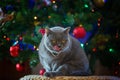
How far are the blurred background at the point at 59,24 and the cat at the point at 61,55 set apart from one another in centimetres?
9

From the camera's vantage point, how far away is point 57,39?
1.31 m

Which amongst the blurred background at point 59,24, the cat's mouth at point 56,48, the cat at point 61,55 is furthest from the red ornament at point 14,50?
the cat's mouth at point 56,48

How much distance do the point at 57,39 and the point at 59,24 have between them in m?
0.24

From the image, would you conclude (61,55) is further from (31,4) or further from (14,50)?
(31,4)

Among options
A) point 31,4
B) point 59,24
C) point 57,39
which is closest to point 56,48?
point 57,39

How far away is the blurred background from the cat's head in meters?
0.09

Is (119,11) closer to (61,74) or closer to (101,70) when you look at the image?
(101,70)

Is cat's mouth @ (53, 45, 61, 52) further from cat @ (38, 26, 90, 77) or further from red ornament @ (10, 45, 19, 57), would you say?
red ornament @ (10, 45, 19, 57)

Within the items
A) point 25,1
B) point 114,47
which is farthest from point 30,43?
point 114,47

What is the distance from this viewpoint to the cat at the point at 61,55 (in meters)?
1.30

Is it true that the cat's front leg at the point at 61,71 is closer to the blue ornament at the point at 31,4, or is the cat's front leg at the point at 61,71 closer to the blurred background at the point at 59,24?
the blurred background at the point at 59,24

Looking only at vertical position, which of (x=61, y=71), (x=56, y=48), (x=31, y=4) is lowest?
(x=61, y=71)

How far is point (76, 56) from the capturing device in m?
1.35

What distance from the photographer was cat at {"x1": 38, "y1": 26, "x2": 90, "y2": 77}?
130 cm
